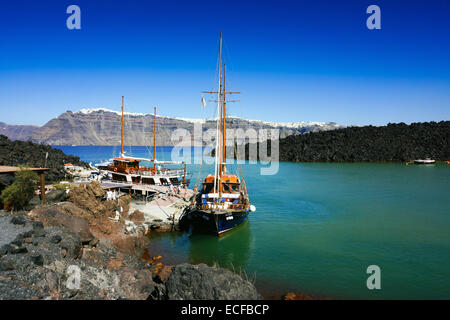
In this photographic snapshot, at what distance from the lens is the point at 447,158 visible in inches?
4008

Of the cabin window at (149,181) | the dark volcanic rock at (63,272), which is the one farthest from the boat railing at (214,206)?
the cabin window at (149,181)

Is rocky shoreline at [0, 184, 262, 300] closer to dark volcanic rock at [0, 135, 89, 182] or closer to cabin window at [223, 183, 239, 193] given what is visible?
cabin window at [223, 183, 239, 193]

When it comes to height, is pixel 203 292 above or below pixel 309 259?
above

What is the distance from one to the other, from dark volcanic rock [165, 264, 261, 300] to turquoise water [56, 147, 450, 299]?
637 centimetres

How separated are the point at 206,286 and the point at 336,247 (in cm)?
1544

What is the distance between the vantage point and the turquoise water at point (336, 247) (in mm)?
16688

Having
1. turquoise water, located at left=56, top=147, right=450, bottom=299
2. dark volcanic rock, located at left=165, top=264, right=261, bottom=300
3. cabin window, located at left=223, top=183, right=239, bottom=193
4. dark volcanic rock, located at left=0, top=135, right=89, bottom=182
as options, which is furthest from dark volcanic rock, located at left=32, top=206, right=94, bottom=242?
dark volcanic rock, located at left=0, top=135, right=89, bottom=182

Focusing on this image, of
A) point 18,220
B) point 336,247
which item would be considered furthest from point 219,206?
point 18,220

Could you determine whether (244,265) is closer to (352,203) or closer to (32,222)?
(32,222)

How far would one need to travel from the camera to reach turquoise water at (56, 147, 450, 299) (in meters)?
16.7

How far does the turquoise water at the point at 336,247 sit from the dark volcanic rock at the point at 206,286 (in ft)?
20.9

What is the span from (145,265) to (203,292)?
8.83 meters
